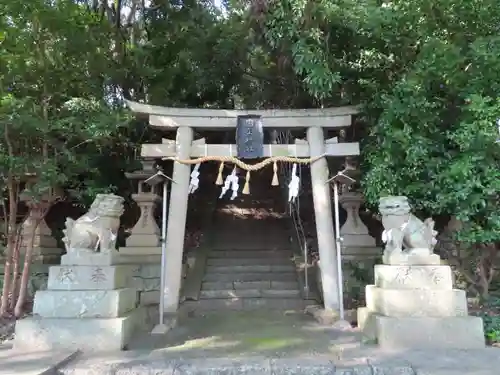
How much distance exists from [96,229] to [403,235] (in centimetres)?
417

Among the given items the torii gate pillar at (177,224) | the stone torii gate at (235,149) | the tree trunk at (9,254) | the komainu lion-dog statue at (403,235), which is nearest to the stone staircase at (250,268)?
the torii gate pillar at (177,224)

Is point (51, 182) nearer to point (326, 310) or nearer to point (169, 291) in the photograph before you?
point (169, 291)

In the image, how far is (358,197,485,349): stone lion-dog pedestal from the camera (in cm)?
504

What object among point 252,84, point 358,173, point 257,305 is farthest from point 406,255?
point 252,84

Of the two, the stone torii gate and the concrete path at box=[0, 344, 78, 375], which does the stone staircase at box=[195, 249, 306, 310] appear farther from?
the concrete path at box=[0, 344, 78, 375]

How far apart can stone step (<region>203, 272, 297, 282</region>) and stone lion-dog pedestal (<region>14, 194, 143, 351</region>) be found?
10.3 feet

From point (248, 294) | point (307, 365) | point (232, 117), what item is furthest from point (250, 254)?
point (307, 365)

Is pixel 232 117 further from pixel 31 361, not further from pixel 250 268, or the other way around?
pixel 31 361

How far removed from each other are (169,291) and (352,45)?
5.89 m

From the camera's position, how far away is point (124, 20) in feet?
35.9

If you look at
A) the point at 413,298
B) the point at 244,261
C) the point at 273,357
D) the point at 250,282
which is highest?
the point at 244,261

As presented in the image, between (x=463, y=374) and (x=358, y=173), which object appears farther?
(x=358, y=173)

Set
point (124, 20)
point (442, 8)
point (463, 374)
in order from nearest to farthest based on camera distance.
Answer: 1. point (463, 374)
2. point (442, 8)
3. point (124, 20)

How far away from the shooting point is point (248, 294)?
27.3ft
